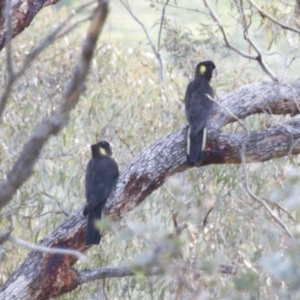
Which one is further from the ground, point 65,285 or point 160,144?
point 160,144

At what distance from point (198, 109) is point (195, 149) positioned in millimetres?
551

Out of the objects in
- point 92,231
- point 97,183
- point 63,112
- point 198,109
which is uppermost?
point 198,109

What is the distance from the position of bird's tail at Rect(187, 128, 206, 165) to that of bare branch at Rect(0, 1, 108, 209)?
2.59 m

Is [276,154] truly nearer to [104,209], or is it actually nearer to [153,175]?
[153,175]

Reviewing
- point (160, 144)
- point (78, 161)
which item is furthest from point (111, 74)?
point (160, 144)

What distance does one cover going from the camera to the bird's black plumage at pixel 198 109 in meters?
3.59

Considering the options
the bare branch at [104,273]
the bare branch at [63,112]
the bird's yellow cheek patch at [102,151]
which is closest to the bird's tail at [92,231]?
the bare branch at [104,273]

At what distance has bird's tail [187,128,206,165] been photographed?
3.57 meters

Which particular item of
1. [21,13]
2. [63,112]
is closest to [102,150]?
[21,13]

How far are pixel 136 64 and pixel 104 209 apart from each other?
247 centimetres

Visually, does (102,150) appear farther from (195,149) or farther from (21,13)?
(21,13)

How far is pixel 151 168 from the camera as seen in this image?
3.56 m

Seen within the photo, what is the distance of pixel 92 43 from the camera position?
94cm

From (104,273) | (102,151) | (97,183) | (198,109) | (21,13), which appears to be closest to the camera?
(21,13)
